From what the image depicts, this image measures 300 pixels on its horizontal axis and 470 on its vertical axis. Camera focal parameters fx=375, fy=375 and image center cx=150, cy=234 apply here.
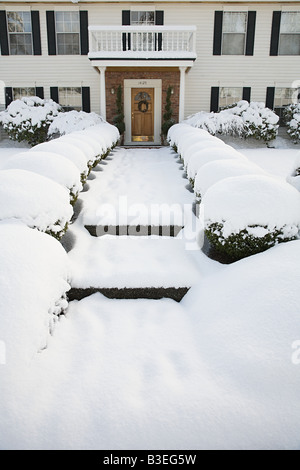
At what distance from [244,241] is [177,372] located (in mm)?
1820

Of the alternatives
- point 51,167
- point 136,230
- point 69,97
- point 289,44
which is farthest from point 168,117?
point 136,230

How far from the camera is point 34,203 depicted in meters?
3.99

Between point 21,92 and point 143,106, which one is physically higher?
point 21,92

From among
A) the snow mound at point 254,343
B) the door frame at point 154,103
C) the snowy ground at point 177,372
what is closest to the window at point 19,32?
the door frame at point 154,103

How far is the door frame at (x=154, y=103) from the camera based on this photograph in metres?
14.5

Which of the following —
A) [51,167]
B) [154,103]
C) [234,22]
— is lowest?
[51,167]

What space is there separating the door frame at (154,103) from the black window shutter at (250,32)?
3.73 metres

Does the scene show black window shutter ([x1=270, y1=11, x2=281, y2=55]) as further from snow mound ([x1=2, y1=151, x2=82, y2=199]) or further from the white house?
snow mound ([x1=2, y1=151, x2=82, y2=199])

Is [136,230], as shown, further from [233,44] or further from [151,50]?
[233,44]

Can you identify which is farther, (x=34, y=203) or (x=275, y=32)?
(x=275, y=32)

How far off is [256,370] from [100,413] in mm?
1083

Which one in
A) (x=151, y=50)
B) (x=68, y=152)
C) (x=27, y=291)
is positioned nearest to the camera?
(x=27, y=291)

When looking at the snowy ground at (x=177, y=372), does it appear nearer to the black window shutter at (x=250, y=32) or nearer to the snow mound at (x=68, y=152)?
the snow mound at (x=68, y=152)
